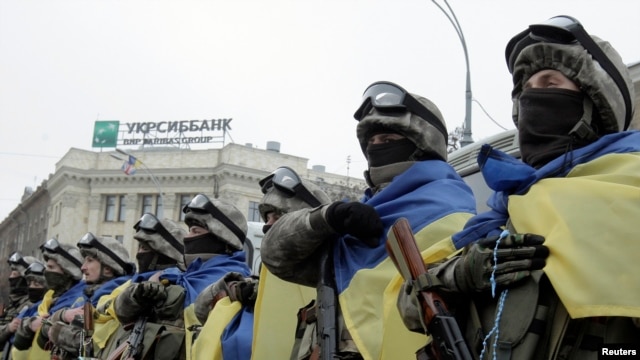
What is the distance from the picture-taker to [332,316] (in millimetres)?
3035

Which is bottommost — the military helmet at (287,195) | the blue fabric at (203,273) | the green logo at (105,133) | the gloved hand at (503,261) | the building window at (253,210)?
the gloved hand at (503,261)

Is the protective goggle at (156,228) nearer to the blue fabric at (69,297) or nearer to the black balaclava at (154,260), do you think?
the black balaclava at (154,260)

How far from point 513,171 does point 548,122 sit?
0.74 feet

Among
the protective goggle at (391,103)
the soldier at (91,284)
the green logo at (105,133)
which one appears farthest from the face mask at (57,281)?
the green logo at (105,133)

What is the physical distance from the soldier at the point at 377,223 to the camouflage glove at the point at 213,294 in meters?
1.27

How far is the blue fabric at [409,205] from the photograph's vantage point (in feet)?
9.84

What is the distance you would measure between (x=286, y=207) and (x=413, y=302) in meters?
2.33

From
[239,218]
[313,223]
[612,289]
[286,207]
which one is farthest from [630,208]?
[239,218]

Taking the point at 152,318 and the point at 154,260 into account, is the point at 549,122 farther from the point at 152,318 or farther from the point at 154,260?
the point at 154,260

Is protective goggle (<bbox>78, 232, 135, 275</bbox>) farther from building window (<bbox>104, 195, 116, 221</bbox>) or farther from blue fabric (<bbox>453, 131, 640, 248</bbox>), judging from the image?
building window (<bbox>104, 195, 116, 221</bbox>)

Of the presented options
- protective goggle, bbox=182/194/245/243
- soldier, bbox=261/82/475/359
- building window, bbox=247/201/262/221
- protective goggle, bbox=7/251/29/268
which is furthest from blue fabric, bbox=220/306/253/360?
building window, bbox=247/201/262/221

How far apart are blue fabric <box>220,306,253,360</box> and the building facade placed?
1452 inches

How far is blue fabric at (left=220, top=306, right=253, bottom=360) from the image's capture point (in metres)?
4.23

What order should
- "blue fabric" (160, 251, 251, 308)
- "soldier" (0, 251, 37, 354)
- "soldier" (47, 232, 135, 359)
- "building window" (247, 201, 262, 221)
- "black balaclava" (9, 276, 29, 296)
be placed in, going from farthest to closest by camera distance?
1. "building window" (247, 201, 262, 221)
2. "black balaclava" (9, 276, 29, 296)
3. "soldier" (0, 251, 37, 354)
4. "soldier" (47, 232, 135, 359)
5. "blue fabric" (160, 251, 251, 308)
